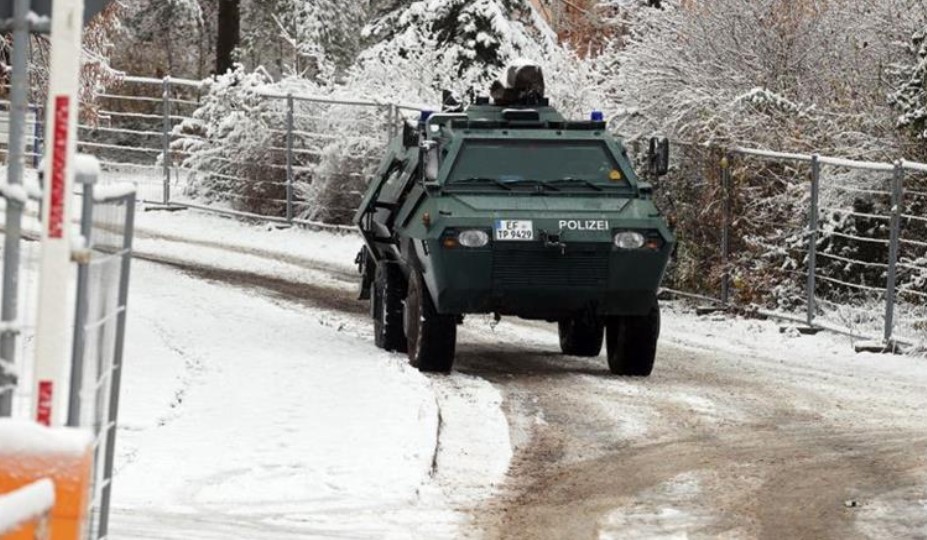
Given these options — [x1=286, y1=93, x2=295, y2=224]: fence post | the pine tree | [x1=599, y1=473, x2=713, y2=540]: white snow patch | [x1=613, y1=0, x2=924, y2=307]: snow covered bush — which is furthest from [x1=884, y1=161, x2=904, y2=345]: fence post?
[x1=286, y1=93, x2=295, y2=224]: fence post

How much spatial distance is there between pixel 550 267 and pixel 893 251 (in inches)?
160

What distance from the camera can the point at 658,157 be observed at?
45.7ft

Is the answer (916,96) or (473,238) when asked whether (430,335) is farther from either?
(916,96)

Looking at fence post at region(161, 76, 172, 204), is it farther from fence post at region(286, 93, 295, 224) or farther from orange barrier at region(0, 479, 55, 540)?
orange barrier at region(0, 479, 55, 540)

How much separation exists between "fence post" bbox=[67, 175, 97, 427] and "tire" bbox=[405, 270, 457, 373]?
7.73 meters

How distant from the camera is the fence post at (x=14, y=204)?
16.2 feet

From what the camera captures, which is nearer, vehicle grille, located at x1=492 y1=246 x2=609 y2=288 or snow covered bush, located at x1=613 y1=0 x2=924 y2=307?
vehicle grille, located at x1=492 y1=246 x2=609 y2=288

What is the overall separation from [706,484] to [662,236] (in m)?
3.67

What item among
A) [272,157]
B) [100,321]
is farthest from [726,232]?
[100,321]

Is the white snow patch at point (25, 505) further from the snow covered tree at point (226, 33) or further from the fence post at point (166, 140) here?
the snow covered tree at point (226, 33)

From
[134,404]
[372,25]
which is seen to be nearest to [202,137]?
[372,25]

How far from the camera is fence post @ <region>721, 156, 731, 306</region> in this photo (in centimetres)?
1827

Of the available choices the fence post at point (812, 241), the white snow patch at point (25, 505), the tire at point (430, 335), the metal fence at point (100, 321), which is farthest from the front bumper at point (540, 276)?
the white snow patch at point (25, 505)

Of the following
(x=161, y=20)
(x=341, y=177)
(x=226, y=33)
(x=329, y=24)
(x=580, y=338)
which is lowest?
(x=580, y=338)
